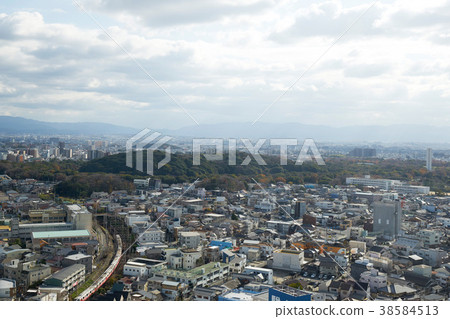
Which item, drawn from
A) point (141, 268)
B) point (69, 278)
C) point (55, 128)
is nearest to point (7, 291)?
point (69, 278)

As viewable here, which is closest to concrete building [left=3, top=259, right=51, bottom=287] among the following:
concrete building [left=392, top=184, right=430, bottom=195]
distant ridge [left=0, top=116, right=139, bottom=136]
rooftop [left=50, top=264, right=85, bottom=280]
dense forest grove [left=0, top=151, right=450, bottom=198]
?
rooftop [left=50, top=264, right=85, bottom=280]

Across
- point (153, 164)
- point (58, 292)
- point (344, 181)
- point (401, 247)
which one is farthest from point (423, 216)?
point (153, 164)

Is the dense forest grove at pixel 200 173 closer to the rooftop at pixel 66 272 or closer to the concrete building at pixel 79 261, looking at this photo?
the concrete building at pixel 79 261

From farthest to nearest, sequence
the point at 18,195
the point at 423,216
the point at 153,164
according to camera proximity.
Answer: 1. the point at 153,164
2. the point at 18,195
3. the point at 423,216

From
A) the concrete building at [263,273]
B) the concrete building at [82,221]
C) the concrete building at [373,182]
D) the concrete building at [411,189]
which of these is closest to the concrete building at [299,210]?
the concrete building at [263,273]

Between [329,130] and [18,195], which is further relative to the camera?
[329,130]

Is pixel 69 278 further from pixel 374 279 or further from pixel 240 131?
pixel 240 131

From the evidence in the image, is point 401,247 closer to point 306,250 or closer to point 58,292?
point 306,250
